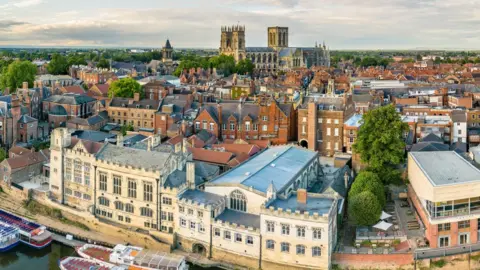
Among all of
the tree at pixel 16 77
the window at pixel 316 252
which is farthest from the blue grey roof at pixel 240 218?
the tree at pixel 16 77

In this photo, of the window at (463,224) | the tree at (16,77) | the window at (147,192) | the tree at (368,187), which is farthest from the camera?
the tree at (16,77)

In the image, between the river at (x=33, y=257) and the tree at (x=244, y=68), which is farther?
the tree at (x=244, y=68)

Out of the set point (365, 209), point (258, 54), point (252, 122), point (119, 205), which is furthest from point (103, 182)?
point (258, 54)

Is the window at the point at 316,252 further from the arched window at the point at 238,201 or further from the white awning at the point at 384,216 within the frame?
the white awning at the point at 384,216

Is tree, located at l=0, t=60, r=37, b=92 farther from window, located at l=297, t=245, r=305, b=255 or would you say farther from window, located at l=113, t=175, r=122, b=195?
window, located at l=297, t=245, r=305, b=255

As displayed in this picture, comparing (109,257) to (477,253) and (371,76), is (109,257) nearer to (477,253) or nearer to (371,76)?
(477,253)

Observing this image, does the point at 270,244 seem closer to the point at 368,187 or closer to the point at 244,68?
the point at 368,187

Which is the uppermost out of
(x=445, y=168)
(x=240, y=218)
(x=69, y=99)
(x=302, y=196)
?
(x=69, y=99)
